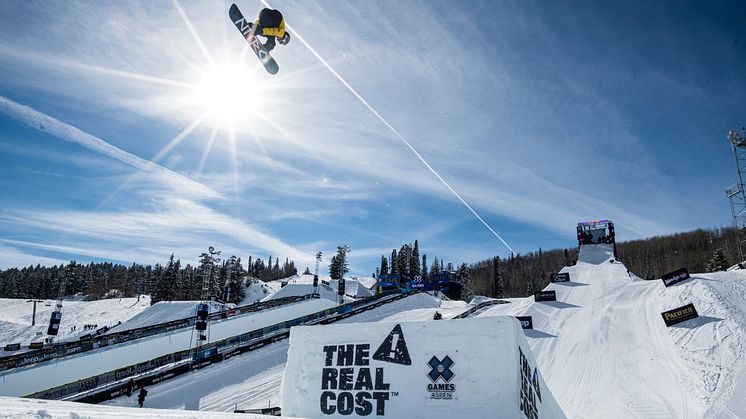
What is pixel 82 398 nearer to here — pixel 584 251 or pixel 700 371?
pixel 700 371

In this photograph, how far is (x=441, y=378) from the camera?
7.84 meters

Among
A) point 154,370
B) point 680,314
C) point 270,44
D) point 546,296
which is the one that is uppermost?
point 270,44

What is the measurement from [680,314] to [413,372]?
23.5m

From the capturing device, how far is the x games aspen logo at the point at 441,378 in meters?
7.71

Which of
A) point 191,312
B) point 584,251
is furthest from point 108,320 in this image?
point 584,251

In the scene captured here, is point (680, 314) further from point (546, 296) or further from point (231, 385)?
point (231, 385)

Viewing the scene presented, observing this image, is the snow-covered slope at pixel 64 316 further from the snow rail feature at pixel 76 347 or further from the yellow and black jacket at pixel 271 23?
the yellow and black jacket at pixel 271 23

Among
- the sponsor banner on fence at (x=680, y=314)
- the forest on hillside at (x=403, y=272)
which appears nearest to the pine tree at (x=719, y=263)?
the forest on hillside at (x=403, y=272)

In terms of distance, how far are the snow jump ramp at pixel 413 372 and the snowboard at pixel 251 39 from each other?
7053mm

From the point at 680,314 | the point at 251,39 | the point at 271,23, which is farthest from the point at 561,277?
the point at 271,23

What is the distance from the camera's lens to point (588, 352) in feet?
80.4

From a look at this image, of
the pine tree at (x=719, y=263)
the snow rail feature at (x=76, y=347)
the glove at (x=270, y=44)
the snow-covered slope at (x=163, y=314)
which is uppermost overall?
the pine tree at (x=719, y=263)

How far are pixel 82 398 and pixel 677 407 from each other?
88.4 ft

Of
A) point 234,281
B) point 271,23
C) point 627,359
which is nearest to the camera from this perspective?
point 271,23
